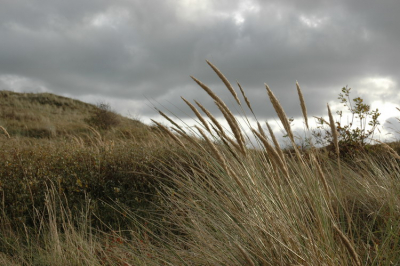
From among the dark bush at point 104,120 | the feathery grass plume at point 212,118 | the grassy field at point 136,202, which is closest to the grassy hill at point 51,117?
the dark bush at point 104,120

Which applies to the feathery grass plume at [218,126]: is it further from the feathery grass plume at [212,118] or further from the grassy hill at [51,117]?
the grassy hill at [51,117]

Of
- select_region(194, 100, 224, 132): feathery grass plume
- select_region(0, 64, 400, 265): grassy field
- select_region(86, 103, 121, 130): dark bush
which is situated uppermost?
select_region(86, 103, 121, 130): dark bush

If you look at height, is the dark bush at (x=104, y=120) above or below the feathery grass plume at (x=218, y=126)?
above

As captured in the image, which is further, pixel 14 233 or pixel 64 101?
pixel 64 101

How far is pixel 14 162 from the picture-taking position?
207 inches

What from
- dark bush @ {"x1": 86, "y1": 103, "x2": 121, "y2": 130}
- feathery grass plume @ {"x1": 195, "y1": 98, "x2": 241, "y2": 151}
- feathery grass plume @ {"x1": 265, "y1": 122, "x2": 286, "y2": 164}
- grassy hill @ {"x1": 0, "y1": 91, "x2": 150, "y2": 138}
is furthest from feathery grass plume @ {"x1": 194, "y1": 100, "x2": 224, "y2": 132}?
dark bush @ {"x1": 86, "y1": 103, "x2": 121, "y2": 130}

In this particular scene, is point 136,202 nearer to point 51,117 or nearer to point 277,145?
point 277,145

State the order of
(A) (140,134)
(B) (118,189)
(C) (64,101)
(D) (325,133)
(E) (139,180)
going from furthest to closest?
(C) (64,101) < (A) (140,134) < (D) (325,133) < (E) (139,180) < (B) (118,189)

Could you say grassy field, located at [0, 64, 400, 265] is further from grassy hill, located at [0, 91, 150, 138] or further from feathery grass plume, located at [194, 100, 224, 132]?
grassy hill, located at [0, 91, 150, 138]

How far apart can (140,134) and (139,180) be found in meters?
10.2

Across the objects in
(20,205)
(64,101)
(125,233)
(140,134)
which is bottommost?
(125,233)

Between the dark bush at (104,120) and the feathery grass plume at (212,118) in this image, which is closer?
the feathery grass plume at (212,118)

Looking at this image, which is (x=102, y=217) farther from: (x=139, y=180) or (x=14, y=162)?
(x=14, y=162)

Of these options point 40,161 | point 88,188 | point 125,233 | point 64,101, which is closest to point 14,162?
point 40,161
